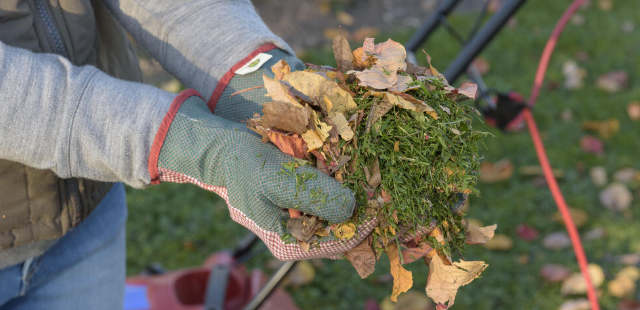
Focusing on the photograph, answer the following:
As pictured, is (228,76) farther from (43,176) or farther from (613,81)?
(613,81)

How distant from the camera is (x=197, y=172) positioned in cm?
106

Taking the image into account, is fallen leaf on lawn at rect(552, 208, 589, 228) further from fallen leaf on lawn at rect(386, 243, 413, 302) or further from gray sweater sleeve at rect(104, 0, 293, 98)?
gray sweater sleeve at rect(104, 0, 293, 98)

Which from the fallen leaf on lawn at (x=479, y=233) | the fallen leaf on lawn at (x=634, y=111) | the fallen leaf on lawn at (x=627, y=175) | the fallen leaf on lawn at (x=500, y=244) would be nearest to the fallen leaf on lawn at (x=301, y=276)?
the fallen leaf on lawn at (x=500, y=244)

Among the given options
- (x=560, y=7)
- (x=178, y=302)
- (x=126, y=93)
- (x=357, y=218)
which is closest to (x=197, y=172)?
(x=126, y=93)

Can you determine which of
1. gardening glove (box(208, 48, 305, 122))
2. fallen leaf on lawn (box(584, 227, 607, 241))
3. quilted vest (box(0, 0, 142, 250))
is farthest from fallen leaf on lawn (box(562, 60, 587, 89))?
quilted vest (box(0, 0, 142, 250))

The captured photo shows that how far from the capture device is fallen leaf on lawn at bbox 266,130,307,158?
1.05 metres

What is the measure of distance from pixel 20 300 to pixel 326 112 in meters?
0.92

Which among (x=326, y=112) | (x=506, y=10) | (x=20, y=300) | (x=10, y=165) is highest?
(x=506, y=10)

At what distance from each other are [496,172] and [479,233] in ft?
6.47

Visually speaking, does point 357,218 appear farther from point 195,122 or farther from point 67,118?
point 67,118

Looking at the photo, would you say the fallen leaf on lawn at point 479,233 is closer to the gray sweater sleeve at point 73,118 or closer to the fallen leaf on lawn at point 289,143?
the fallen leaf on lawn at point 289,143

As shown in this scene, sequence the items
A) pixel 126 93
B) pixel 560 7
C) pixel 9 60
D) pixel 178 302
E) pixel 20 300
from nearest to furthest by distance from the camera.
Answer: pixel 9 60 < pixel 126 93 < pixel 20 300 < pixel 178 302 < pixel 560 7

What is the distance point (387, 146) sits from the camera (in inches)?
40.1

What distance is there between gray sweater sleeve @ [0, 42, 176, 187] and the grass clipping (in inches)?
8.9
